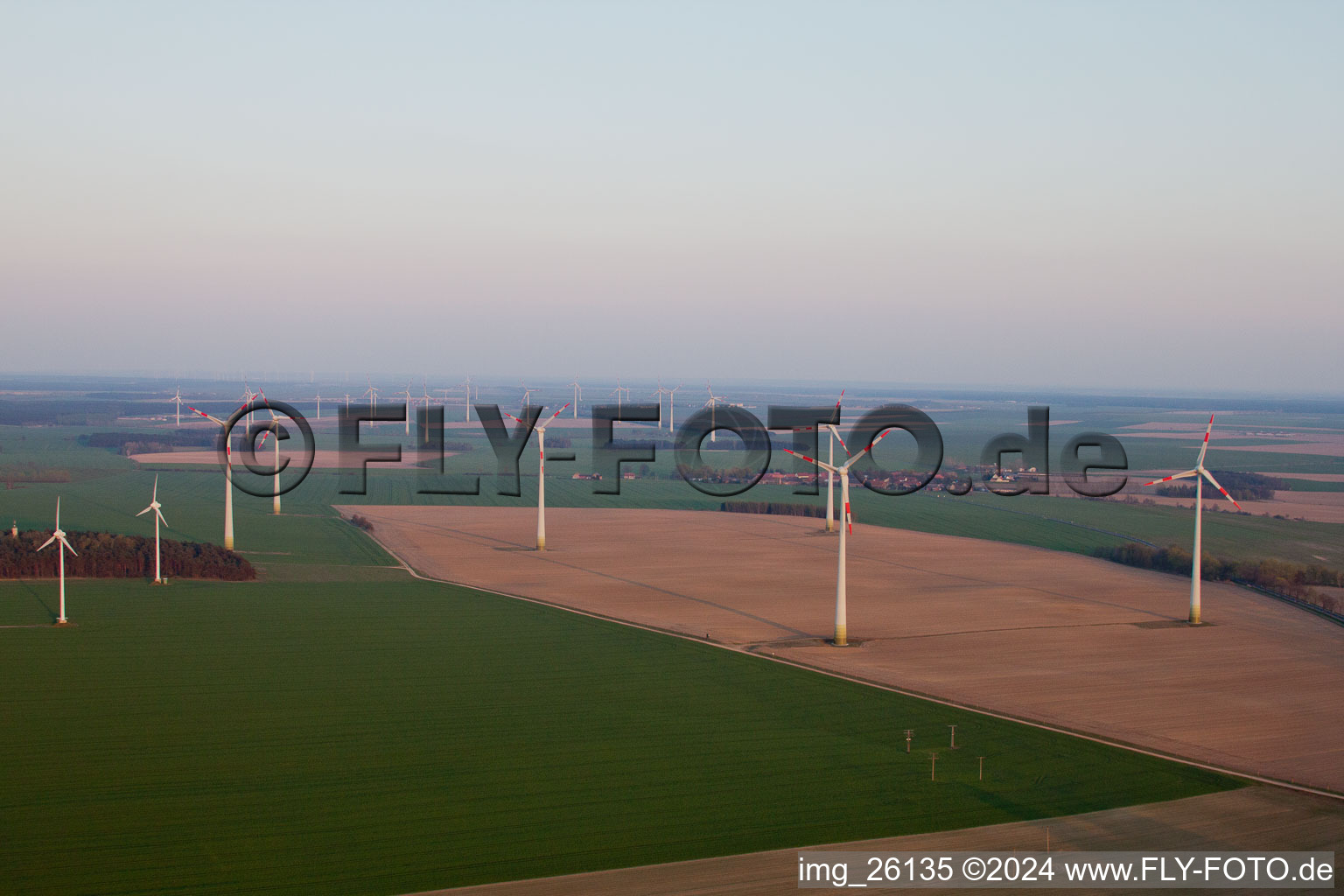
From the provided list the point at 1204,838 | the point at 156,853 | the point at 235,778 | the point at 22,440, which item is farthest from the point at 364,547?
the point at 22,440

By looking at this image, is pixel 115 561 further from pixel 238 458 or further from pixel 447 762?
pixel 238 458

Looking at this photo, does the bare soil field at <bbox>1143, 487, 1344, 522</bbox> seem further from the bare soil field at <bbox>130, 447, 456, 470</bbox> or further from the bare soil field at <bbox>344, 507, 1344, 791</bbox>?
the bare soil field at <bbox>130, 447, 456, 470</bbox>

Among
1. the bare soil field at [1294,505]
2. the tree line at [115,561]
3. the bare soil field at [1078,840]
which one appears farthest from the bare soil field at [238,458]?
the bare soil field at [1078,840]

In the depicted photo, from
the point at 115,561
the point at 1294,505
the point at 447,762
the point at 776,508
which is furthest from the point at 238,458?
the point at 1294,505

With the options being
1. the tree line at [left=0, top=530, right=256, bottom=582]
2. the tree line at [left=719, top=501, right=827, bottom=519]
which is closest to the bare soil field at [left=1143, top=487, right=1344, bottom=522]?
the tree line at [left=719, top=501, right=827, bottom=519]

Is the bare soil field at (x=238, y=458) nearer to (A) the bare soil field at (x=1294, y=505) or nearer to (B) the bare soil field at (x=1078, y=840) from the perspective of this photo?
(A) the bare soil field at (x=1294, y=505)

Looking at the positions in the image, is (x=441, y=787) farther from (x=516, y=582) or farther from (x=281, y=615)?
(x=516, y=582)
